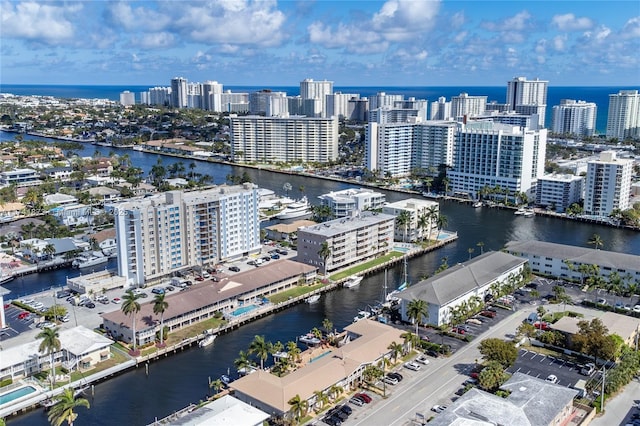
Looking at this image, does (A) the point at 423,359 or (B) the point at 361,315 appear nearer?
(A) the point at 423,359

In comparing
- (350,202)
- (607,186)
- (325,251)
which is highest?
(607,186)

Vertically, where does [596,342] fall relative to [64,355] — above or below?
above

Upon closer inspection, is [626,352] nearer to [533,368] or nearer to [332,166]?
[533,368]

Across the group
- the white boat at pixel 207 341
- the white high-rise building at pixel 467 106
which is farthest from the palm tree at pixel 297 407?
the white high-rise building at pixel 467 106

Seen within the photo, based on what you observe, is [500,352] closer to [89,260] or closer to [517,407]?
[517,407]

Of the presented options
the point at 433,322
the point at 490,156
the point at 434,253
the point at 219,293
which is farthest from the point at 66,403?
the point at 490,156

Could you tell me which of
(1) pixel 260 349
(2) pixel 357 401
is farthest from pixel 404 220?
(2) pixel 357 401

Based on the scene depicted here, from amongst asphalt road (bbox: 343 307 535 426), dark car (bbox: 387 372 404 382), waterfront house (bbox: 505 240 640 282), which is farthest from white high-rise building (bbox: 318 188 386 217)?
dark car (bbox: 387 372 404 382)
